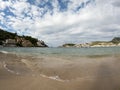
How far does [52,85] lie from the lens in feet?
20.5

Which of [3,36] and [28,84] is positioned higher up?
[3,36]

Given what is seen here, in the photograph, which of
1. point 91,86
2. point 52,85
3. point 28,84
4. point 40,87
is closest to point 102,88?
point 91,86

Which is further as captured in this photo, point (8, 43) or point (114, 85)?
point (8, 43)

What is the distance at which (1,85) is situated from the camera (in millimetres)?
6355

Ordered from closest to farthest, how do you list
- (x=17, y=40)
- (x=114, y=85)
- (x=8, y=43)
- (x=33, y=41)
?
(x=114, y=85)
(x=8, y=43)
(x=17, y=40)
(x=33, y=41)

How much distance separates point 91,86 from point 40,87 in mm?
2004

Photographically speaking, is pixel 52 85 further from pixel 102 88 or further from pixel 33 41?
pixel 33 41

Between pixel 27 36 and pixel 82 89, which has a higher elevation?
pixel 27 36

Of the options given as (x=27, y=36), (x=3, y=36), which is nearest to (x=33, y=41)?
(x=27, y=36)

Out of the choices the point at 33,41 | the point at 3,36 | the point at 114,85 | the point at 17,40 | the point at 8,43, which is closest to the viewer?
the point at 114,85

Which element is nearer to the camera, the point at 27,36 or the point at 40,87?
the point at 40,87

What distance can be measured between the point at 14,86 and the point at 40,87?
108 centimetres

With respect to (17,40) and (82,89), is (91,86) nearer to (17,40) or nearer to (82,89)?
(82,89)

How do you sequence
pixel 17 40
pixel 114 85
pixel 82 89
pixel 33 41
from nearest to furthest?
pixel 82 89
pixel 114 85
pixel 17 40
pixel 33 41
